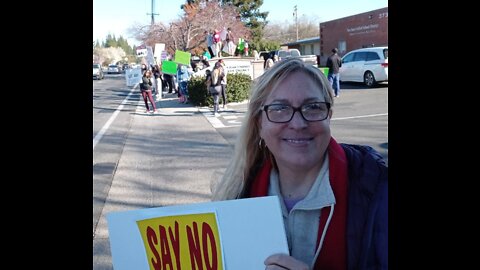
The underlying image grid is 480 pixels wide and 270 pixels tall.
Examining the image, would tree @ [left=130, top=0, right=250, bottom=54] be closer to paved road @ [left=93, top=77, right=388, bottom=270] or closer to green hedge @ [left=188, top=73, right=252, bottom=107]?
green hedge @ [left=188, top=73, right=252, bottom=107]

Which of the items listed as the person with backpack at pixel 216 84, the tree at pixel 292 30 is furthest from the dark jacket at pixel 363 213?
the tree at pixel 292 30

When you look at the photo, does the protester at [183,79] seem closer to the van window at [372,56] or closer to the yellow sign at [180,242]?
the van window at [372,56]

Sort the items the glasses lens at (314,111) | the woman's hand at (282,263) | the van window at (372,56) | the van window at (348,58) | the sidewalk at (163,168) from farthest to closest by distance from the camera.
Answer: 1. the van window at (348,58)
2. the van window at (372,56)
3. the sidewalk at (163,168)
4. the glasses lens at (314,111)
5. the woman's hand at (282,263)

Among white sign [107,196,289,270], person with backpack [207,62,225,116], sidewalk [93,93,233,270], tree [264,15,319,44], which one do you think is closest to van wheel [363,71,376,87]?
person with backpack [207,62,225,116]

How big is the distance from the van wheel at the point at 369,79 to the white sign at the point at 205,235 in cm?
1891

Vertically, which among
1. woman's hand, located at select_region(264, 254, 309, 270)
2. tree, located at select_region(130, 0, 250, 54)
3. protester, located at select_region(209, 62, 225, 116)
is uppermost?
tree, located at select_region(130, 0, 250, 54)

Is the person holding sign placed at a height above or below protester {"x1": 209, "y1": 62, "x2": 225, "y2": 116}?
below

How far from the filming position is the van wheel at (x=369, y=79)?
19.3 m

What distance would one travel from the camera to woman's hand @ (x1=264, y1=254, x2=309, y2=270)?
1268mm

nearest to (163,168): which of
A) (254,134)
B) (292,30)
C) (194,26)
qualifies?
(254,134)
